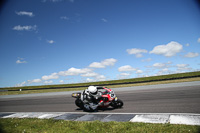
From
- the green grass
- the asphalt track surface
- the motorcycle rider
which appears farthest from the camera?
the motorcycle rider

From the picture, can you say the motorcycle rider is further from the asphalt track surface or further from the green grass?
the green grass

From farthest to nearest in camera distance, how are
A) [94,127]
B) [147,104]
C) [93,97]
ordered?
[147,104] → [93,97] → [94,127]

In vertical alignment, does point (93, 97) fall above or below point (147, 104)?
above

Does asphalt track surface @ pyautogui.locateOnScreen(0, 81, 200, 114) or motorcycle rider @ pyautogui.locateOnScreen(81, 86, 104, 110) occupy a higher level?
motorcycle rider @ pyautogui.locateOnScreen(81, 86, 104, 110)

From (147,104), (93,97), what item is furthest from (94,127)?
(147,104)

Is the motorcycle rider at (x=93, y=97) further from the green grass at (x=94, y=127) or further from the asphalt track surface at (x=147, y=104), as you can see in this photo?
the green grass at (x=94, y=127)

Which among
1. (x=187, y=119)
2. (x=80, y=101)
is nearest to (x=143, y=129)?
(x=187, y=119)

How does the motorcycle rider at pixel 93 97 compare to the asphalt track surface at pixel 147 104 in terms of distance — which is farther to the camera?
the motorcycle rider at pixel 93 97

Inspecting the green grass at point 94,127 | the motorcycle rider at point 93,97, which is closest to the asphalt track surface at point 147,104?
the motorcycle rider at point 93,97

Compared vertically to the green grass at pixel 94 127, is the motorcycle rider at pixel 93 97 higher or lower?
higher

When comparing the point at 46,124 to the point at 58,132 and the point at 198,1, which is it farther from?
the point at 198,1

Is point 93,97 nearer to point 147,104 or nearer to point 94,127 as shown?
point 94,127

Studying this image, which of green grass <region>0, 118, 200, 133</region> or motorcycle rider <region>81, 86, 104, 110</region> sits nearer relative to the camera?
green grass <region>0, 118, 200, 133</region>

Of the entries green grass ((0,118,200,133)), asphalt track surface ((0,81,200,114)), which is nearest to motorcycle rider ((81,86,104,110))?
asphalt track surface ((0,81,200,114))
